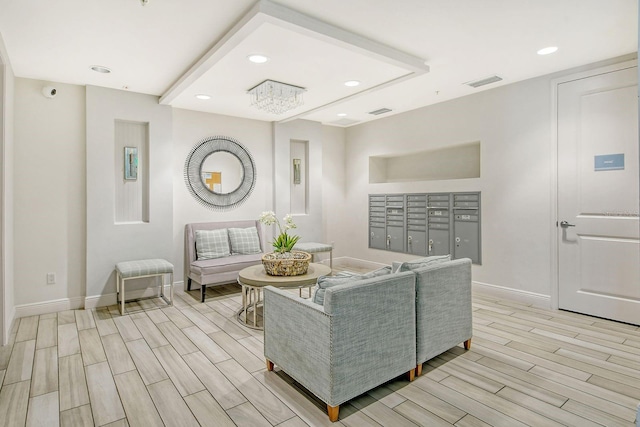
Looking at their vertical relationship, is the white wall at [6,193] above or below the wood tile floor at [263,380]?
above

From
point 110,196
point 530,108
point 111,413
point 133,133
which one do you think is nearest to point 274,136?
point 133,133

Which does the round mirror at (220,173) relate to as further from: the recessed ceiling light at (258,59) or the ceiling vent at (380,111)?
the recessed ceiling light at (258,59)

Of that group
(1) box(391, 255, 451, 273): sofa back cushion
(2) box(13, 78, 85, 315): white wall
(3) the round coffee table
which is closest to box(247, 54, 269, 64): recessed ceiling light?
(3) the round coffee table

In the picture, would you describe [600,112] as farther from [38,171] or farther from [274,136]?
[38,171]

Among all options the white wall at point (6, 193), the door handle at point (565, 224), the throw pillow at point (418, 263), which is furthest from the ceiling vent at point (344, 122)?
the white wall at point (6, 193)

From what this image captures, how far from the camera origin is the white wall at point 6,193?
2.85 meters

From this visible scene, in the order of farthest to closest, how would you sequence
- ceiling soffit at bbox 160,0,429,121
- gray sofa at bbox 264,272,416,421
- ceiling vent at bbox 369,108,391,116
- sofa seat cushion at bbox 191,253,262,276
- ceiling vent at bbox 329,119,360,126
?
ceiling vent at bbox 329,119,360,126 → ceiling vent at bbox 369,108,391,116 → sofa seat cushion at bbox 191,253,262,276 → ceiling soffit at bbox 160,0,429,121 → gray sofa at bbox 264,272,416,421

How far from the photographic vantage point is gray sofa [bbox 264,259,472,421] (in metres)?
1.92

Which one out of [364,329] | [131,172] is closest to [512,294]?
[364,329]

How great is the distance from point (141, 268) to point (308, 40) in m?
2.80

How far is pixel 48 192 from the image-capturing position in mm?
3756

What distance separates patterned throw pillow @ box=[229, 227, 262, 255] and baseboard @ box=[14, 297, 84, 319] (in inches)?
70.1

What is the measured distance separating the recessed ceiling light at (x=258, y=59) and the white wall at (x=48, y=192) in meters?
2.21

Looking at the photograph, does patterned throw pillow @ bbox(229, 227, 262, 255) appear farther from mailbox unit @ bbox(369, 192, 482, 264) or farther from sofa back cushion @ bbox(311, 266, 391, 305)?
sofa back cushion @ bbox(311, 266, 391, 305)
